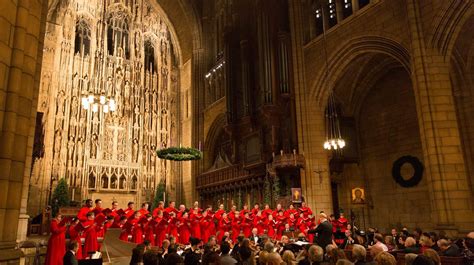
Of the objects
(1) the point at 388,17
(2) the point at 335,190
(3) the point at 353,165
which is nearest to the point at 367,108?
(3) the point at 353,165

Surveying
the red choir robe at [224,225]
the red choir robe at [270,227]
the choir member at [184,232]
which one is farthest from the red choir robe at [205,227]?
the red choir robe at [270,227]

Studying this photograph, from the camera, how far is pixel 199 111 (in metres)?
23.9

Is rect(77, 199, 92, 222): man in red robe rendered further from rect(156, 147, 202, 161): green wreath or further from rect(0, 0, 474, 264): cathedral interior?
rect(156, 147, 202, 161): green wreath

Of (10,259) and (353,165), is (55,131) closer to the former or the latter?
(353,165)

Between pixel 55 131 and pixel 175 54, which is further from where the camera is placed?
pixel 175 54

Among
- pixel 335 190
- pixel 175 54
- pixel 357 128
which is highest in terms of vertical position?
pixel 175 54

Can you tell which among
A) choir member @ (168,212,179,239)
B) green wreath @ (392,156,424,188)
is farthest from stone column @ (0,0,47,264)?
green wreath @ (392,156,424,188)

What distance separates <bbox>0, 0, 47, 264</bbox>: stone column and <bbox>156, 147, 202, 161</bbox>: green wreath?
915 centimetres

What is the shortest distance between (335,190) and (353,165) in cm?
149

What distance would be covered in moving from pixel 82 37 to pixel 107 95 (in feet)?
16.3

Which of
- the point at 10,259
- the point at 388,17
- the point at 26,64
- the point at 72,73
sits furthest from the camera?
the point at 72,73

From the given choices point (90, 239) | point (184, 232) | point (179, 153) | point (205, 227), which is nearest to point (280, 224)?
point (205, 227)

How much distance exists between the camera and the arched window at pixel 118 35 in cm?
2491

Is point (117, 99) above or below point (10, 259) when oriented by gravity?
above
